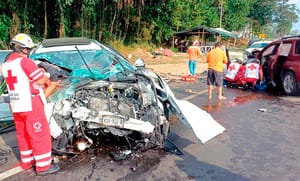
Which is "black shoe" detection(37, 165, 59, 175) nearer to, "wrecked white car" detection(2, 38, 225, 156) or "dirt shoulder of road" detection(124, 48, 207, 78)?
"wrecked white car" detection(2, 38, 225, 156)

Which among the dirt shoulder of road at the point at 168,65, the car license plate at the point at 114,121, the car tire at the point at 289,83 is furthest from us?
the dirt shoulder of road at the point at 168,65

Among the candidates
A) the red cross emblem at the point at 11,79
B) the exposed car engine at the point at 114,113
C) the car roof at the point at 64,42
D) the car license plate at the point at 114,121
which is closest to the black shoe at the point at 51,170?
the exposed car engine at the point at 114,113

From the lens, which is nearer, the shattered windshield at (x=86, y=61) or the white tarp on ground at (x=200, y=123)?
the white tarp on ground at (x=200, y=123)

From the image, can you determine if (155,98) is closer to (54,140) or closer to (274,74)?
(54,140)

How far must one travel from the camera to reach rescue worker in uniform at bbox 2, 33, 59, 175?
400cm

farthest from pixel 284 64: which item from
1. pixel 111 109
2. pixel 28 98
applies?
pixel 28 98

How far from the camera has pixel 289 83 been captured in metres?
10.3

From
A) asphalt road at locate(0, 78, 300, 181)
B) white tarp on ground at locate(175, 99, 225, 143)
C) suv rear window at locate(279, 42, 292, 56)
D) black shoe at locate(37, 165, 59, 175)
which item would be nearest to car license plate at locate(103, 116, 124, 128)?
asphalt road at locate(0, 78, 300, 181)

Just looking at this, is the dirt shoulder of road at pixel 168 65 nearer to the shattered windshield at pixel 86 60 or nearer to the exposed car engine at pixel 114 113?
the shattered windshield at pixel 86 60

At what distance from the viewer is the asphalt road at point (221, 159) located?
13.6 ft

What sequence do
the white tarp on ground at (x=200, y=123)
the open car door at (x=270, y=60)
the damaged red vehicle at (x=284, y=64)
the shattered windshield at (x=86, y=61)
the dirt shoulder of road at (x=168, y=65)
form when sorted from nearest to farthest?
1. the white tarp on ground at (x=200, y=123)
2. the shattered windshield at (x=86, y=61)
3. the damaged red vehicle at (x=284, y=64)
4. the open car door at (x=270, y=60)
5. the dirt shoulder of road at (x=168, y=65)

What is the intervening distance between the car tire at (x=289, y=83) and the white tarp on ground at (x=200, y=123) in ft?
19.7

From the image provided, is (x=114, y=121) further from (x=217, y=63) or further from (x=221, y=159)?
(x=217, y=63)

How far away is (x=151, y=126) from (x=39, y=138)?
1.43 m
